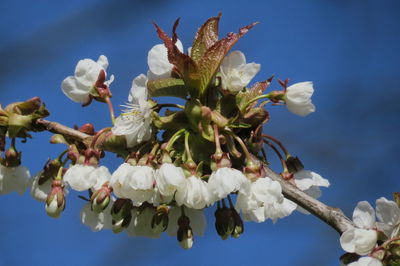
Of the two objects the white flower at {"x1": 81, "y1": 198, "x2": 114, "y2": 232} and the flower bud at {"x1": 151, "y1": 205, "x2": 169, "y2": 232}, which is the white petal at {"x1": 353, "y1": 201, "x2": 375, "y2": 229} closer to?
the flower bud at {"x1": 151, "y1": 205, "x2": 169, "y2": 232}

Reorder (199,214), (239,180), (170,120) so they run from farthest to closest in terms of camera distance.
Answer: (199,214), (170,120), (239,180)

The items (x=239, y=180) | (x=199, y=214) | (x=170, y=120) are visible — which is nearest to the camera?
(x=239, y=180)

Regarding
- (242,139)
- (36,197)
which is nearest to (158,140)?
(242,139)

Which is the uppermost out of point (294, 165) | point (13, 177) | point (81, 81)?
point (81, 81)

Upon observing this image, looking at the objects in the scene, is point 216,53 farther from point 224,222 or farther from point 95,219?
point 95,219

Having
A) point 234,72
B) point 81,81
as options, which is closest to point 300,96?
point 234,72

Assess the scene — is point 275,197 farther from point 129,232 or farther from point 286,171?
point 129,232
